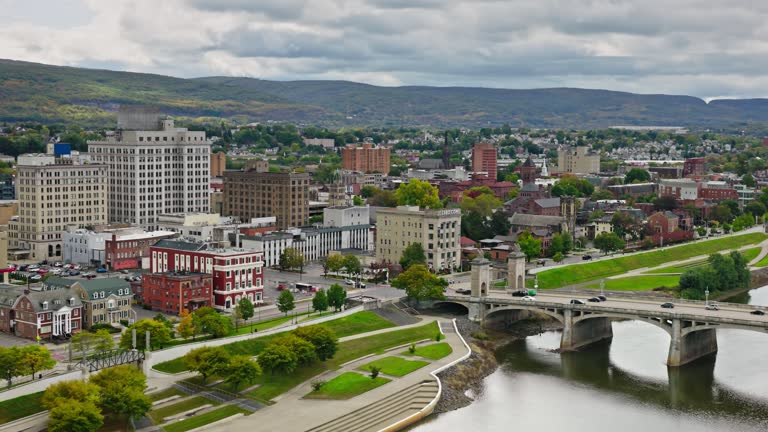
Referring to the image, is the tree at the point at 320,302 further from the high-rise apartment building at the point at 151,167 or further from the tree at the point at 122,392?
the high-rise apartment building at the point at 151,167

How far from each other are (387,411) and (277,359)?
32.4 feet

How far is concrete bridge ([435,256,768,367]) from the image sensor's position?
308ft

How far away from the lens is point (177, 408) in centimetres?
7338

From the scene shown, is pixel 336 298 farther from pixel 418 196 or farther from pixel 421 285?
pixel 418 196

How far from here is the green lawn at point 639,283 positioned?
131375 millimetres

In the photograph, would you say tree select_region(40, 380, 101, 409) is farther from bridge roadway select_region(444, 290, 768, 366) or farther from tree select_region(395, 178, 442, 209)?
tree select_region(395, 178, 442, 209)

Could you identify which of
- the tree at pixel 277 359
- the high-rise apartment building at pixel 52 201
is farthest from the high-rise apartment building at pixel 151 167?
the tree at pixel 277 359

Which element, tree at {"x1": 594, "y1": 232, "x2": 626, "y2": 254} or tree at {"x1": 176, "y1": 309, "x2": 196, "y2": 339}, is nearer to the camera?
tree at {"x1": 176, "y1": 309, "x2": 196, "y2": 339}

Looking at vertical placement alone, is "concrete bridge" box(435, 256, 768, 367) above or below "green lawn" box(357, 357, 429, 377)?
above

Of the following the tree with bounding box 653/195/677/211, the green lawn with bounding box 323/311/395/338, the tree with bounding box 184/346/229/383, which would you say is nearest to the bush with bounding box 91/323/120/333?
the tree with bounding box 184/346/229/383

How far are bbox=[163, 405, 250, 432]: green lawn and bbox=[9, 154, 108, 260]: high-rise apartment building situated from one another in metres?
72.1

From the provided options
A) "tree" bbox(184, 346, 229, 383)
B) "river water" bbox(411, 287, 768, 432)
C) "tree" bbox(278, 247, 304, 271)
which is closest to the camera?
"river water" bbox(411, 287, 768, 432)

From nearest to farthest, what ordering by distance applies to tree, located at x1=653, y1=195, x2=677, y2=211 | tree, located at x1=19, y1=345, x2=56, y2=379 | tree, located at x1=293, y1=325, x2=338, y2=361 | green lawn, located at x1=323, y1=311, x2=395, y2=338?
1. tree, located at x1=19, y1=345, x2=56, y2=379
2. tree, located at x1=293, y1=325, x2=338, y2=361
3. green lawn, located at x1=323, y1=311, x2=395, y2=338
4. tree, located at x1=653, y1=195, x2=677, y2=211

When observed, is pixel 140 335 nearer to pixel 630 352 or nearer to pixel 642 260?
pixel 630 352
